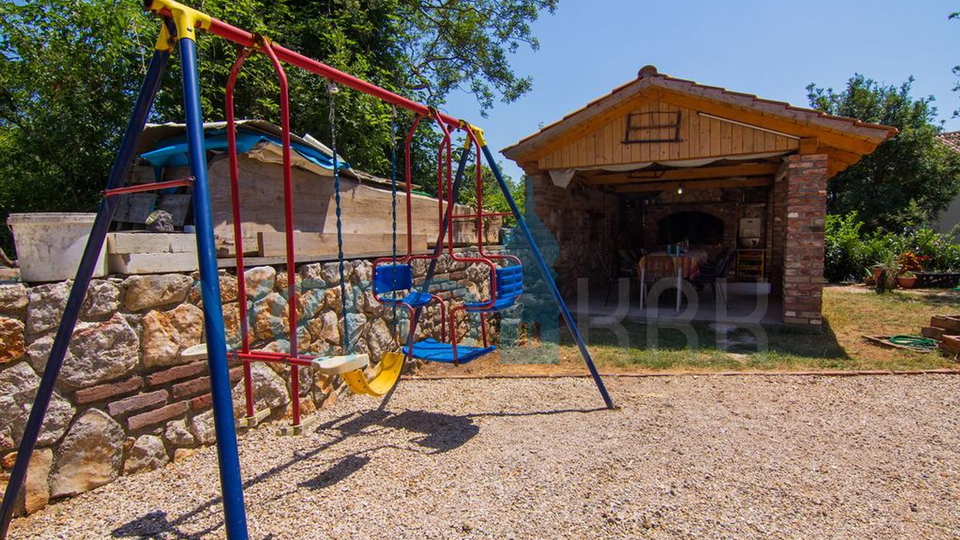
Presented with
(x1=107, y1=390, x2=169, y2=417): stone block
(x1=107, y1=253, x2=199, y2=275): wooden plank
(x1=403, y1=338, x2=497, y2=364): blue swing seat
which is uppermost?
(x1=107, y1=253, x2=199, y2=275): wooden plank

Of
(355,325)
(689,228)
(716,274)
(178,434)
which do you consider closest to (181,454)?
(178,434)

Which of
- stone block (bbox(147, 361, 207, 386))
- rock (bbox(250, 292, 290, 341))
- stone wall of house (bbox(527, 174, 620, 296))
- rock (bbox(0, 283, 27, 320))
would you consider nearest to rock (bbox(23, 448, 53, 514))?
stone block (bbox(147, 361, 207, 386))

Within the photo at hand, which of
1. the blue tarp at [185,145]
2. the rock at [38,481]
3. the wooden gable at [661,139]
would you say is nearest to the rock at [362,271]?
the blue tarp at [185,145]

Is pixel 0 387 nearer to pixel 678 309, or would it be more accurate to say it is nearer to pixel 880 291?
pixel 678 309

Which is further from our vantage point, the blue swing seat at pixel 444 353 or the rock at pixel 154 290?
the blue swing seat at pixel 444 353

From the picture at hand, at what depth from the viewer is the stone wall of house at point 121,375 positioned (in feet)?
7.37

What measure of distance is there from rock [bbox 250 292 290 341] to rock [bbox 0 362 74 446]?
3.52 ft

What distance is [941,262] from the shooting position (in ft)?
38.5

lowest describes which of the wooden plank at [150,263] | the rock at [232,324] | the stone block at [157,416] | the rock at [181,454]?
the rock at [181,454]

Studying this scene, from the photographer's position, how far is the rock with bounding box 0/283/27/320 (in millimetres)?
2193

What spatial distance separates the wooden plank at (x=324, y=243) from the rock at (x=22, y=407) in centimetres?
131

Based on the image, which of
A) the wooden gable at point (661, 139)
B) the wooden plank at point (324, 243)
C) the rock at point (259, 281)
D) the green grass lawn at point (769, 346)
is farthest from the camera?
the wooden gable at point (661, 139)

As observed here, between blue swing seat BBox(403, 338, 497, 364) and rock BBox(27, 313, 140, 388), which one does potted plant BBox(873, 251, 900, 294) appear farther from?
rock BBox(27, 313, 140, 388)

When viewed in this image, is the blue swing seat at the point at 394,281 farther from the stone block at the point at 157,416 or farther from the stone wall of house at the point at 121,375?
the stone block at the point at 157,416
